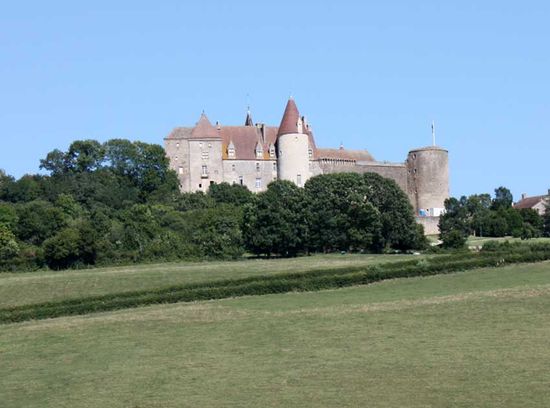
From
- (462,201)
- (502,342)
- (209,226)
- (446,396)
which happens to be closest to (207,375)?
(446,396)

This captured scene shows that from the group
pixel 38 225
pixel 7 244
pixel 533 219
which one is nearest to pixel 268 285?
pixel 7 244

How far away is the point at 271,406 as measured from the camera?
19594mm

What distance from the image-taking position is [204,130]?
112 m

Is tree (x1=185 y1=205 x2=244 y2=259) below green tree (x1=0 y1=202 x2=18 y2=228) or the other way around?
below

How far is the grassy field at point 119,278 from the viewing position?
161ft

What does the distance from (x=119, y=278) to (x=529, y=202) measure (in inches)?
3578

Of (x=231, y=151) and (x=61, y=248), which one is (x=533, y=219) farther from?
(x=61, y=248)

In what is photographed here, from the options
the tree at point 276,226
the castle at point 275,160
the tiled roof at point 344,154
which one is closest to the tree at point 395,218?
the tree at point 276,226

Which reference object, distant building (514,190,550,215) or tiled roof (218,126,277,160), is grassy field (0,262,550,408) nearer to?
tiled roof (218,126,277,160)

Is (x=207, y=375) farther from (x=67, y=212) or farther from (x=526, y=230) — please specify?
(x=526, y=230)

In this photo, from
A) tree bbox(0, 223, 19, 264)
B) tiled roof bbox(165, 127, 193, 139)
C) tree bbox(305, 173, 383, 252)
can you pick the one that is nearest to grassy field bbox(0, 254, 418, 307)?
tree bbox(0, 223, 19, 264)

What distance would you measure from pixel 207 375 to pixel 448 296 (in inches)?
625

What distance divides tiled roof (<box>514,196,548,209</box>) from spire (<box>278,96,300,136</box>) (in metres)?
36.9

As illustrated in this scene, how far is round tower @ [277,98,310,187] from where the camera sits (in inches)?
4338
